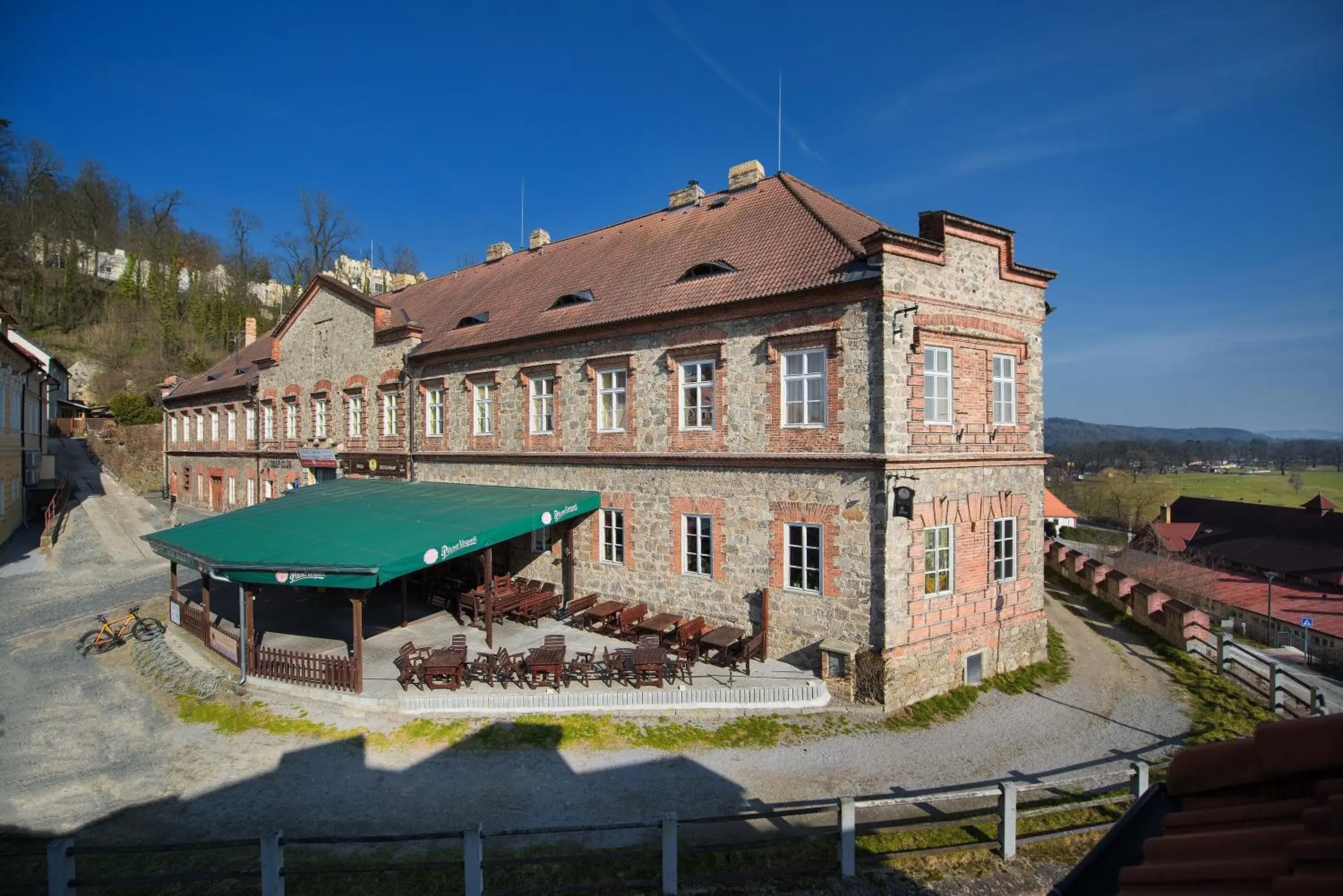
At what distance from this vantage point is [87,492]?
3869cm

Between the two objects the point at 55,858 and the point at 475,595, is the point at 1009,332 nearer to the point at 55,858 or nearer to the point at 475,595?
the point at 475,595

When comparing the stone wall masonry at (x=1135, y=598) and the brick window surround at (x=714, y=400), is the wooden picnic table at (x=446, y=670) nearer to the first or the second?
the brick window surround at (x=714, y=400)

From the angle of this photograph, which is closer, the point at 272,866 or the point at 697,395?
the point at 272,866

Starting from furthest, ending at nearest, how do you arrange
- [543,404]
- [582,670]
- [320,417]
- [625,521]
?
[320,417] < [543,404] < [625,521] < [582,670]

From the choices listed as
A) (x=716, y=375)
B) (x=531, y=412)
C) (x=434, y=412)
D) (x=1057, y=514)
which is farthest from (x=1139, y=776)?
(x=1057, y=514)

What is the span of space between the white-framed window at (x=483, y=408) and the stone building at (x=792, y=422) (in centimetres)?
6

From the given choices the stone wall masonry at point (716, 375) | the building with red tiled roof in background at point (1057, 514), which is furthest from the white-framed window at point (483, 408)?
the building with red tiled roof in background at point (1057, 514)

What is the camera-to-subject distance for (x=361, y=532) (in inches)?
580

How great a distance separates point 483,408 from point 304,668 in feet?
31.2

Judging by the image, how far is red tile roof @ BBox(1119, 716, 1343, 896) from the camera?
6.64ft

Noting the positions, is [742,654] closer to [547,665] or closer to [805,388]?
[547,665]

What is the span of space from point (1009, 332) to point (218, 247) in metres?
79.3

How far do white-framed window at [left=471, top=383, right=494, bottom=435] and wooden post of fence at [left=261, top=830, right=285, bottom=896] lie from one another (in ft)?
46.4

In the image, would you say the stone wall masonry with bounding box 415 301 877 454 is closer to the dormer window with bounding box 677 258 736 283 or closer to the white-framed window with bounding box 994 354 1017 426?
the dormer window with bounding box 677 258 736 283
